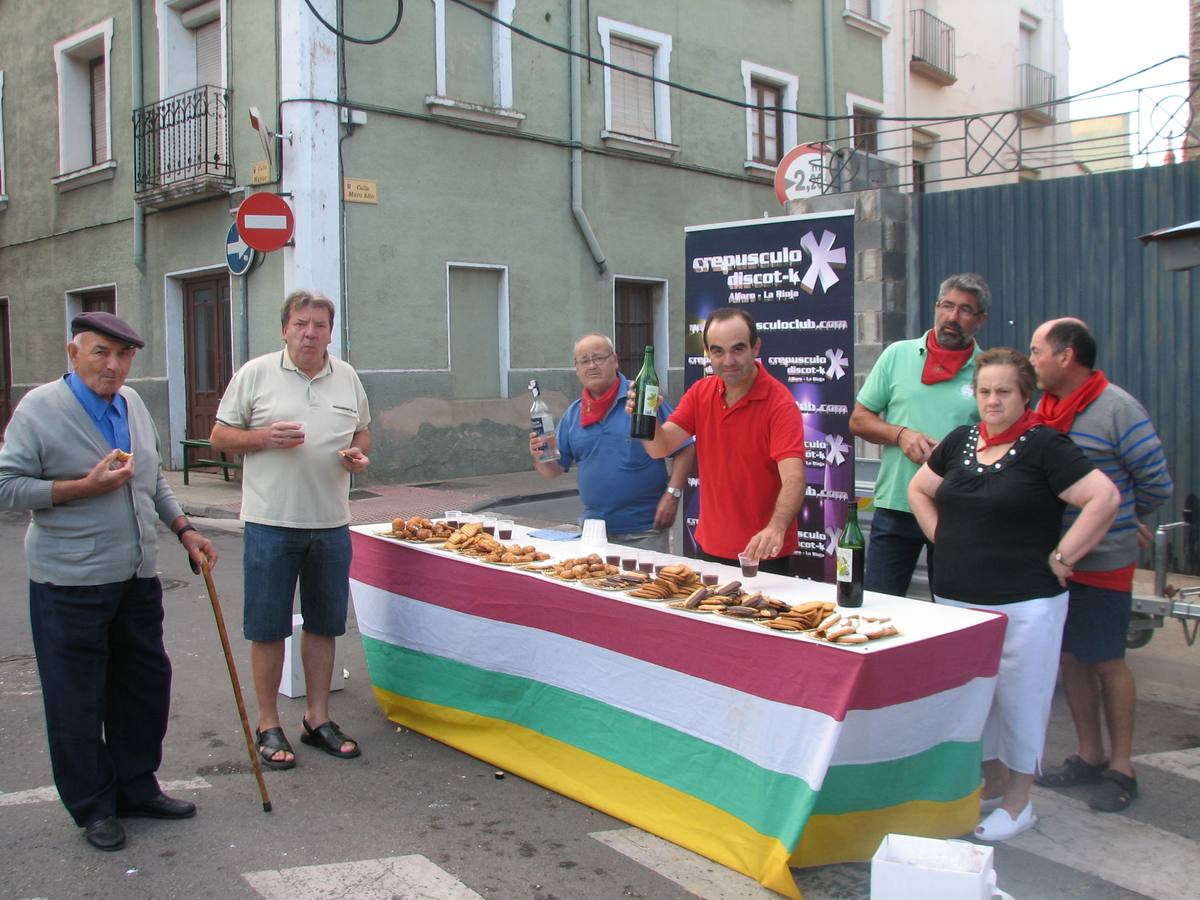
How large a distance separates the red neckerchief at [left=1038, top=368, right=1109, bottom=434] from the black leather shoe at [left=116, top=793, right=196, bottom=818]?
3.59 m

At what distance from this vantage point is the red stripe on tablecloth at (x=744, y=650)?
10.7ft

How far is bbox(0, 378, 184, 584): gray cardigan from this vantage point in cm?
376

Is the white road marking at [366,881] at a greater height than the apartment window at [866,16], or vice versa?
the apartment window at [866,16]

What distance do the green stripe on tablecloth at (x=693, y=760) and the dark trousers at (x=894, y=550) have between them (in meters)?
1.33

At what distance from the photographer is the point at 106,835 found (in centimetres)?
387

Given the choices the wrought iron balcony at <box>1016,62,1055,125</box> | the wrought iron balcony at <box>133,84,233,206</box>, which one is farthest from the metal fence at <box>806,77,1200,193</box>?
the wrought iron balcony at <box>133,84,233,206</box>

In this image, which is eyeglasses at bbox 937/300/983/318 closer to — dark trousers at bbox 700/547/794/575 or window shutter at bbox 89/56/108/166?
dark trousers at bbox 700/547/794/575

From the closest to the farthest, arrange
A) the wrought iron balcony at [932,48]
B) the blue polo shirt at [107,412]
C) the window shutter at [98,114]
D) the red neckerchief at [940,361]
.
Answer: the blue polo shirt at [107,412], the red neckerchief at [940,361], the window shutter at [98,114], the wrought iron balcony at [932,48]

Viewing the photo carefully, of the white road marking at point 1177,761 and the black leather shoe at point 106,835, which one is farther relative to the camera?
the white road marking at point 1177,761

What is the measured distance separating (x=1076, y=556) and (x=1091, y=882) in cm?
107

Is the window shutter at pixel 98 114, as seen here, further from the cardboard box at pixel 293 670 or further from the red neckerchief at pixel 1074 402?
the red neckerchief at pixel 1074 402

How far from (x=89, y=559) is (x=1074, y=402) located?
145 inches

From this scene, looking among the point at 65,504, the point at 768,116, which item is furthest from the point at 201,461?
the point at 65,504

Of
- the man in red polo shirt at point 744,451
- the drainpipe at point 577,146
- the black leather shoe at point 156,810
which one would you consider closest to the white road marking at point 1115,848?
the man in red polo shirt at point 744,451
